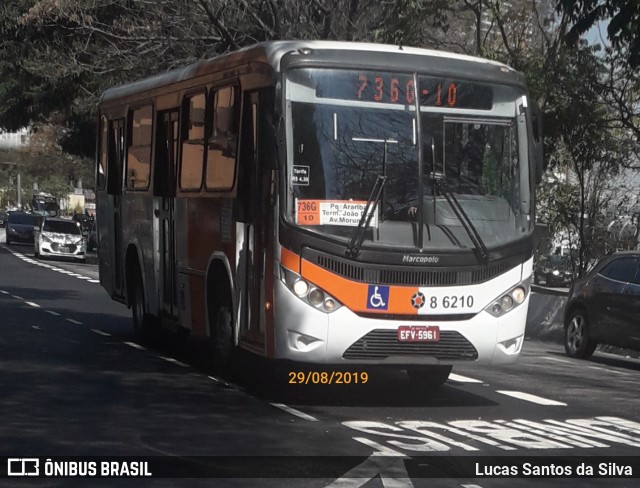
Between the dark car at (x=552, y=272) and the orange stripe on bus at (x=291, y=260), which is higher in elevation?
the orange stripe on bus at (x=291, y=260)

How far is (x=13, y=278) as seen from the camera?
35031 mm

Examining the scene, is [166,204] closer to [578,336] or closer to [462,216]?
[462,216]

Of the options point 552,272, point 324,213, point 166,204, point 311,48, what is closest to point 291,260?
point 324,213

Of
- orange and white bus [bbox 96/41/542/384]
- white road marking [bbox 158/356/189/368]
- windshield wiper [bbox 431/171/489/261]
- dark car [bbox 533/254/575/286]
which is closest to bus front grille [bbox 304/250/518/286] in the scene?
orange and white bus [bbox 96/41/542/384]

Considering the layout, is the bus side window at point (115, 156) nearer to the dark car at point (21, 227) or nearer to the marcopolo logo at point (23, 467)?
the marcopolo logo at point (23, 467)

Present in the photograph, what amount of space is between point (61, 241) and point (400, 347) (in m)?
38.5

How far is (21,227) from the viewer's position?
217 feet

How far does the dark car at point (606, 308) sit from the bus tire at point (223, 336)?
6390mm

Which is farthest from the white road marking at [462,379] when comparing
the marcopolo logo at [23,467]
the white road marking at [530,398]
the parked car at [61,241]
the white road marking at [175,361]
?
the parked car at [61,241]

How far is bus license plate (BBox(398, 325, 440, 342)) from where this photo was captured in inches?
471

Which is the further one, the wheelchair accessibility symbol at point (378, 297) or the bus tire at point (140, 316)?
the bus tire at point (140, 316)

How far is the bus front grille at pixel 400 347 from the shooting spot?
11914 mm

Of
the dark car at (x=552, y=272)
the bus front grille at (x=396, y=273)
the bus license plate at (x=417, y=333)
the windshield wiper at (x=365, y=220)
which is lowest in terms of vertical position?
the dark car at (x=552, y=272)

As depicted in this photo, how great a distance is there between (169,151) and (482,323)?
15.5ft
